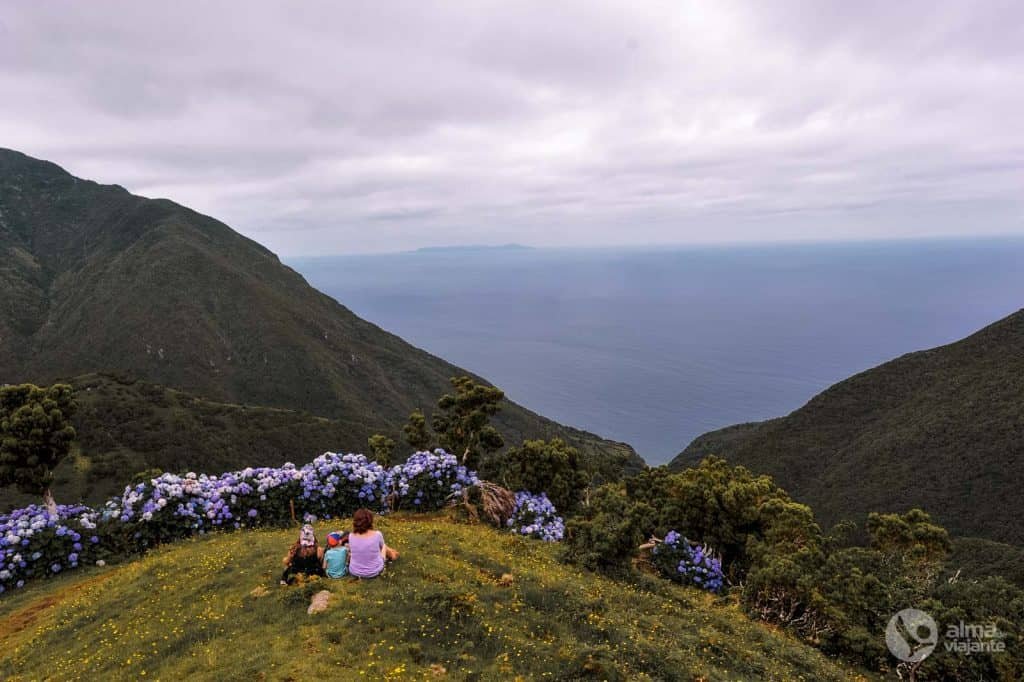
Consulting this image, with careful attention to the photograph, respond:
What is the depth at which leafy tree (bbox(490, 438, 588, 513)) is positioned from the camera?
74.2 ft

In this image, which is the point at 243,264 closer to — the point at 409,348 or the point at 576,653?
the point at 409,348

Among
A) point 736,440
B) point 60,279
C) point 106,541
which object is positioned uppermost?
point 60,279

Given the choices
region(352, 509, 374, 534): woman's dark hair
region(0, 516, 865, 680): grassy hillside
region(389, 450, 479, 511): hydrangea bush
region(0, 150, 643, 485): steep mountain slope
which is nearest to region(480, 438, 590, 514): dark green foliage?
region(389, 450, 479, 511): hydrangea bush

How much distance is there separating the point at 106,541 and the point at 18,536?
2220mm

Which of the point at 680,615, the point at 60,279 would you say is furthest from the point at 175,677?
the point at 60,279

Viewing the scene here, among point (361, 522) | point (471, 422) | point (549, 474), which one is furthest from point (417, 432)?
point (361, 522)

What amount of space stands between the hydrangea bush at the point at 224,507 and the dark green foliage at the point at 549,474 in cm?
126

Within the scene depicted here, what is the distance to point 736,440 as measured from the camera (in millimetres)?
111375

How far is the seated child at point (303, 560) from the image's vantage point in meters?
11.5

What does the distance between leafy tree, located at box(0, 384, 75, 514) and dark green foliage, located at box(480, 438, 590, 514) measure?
16.8 meters

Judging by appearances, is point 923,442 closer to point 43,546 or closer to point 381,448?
point 381,448

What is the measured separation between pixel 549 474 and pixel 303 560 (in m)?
12.9

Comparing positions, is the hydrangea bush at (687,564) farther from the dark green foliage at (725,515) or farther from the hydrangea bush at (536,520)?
the hydrangea bush at (536,520)

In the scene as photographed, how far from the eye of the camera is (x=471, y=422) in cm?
2636
